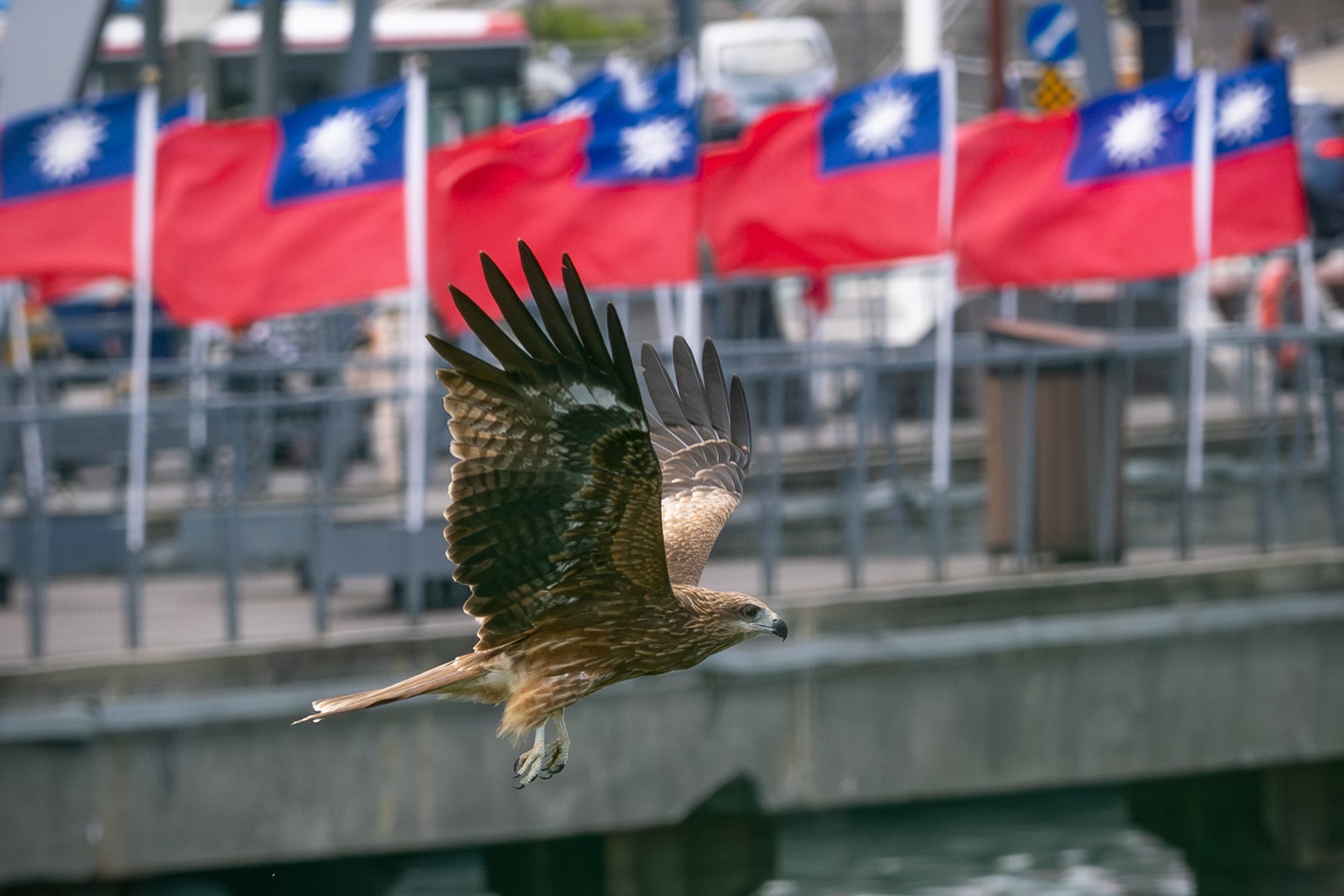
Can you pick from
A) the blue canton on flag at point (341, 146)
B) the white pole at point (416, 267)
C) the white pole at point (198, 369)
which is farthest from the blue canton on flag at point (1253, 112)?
the white pole at point (198, 369)

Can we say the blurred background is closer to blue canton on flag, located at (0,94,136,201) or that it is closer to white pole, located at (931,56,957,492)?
white pole, located at (931,56,957,492)

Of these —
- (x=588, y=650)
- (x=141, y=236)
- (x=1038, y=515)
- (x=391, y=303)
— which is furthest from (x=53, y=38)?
(x=588, y=650)

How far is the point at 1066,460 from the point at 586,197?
9.29 ft

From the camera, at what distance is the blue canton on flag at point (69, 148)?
9.05 m

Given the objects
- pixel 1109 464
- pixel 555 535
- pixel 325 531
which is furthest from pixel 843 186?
pixel 555 535

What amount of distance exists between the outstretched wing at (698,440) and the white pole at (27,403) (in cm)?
306

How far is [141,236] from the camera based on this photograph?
9.14 meters

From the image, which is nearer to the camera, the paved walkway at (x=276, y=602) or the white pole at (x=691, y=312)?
the paved walkway at (x=276, y=602)

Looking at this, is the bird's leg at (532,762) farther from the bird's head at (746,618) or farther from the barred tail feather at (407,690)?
the bird's head at (746,618)

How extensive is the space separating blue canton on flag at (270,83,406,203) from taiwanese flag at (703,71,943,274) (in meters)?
2.21

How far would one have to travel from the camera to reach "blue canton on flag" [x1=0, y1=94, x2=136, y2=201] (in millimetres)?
9055

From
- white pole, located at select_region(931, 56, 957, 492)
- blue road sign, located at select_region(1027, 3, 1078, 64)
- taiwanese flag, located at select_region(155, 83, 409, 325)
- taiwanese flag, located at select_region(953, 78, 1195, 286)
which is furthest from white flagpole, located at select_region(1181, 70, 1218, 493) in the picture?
blue road sign, located at select_region(1027, 3, 1078, 64)

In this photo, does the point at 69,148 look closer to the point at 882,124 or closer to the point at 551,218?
the point at 551,218

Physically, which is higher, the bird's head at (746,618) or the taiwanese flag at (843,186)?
the taiwanese flag at (843,186)
